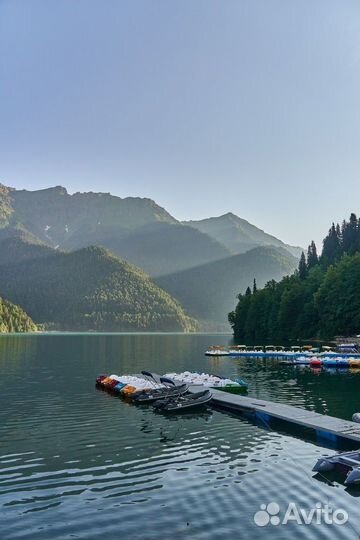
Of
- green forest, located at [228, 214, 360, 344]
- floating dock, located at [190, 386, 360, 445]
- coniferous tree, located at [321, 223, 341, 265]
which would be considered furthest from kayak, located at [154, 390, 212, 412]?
coniferous tree, located at [321, 223, 341, 265]

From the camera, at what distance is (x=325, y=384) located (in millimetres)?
63000

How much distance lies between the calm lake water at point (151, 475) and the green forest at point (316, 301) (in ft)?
299

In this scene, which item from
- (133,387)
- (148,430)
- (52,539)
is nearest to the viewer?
(52,539)

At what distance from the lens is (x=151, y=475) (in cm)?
2362

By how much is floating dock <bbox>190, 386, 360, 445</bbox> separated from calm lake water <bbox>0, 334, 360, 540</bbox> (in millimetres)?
1211

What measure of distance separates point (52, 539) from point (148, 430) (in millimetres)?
17738

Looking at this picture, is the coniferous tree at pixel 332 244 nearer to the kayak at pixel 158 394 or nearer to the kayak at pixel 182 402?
the kayak at pixel 158 394

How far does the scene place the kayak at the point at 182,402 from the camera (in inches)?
1654

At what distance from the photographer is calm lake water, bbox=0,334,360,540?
58.6ft

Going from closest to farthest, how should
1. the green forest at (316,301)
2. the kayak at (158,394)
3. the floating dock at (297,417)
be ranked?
the floating dock at (297,417) < the kayak at (158,394) < the green forest at (316,301)

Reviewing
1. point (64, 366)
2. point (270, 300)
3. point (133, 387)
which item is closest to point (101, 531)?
point (133, 387)

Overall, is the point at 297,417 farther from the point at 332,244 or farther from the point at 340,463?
the point at 332,244

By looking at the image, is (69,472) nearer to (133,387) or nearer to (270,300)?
(133,387)

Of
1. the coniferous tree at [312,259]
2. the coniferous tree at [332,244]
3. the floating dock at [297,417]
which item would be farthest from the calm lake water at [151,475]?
the coniferous tree at [312,259]
